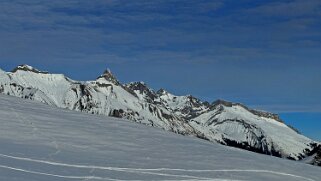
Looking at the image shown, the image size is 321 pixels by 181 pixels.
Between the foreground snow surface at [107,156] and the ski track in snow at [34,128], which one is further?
the ski track in snow at [34,128]

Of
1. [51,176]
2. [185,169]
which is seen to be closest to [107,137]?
[185,169]

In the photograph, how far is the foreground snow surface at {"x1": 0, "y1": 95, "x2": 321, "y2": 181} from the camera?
49.3 ft

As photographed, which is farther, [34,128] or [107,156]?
[34,128]

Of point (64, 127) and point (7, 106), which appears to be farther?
point (7, 106)

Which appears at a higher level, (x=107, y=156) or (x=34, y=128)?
(x=34, y=128)

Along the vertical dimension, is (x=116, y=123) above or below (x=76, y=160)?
above

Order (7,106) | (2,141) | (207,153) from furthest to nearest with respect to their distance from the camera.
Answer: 1. (7,106)
2. (207,153)
3. (2,141)

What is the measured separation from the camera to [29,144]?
58.2ft

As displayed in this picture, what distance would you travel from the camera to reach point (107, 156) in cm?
1747

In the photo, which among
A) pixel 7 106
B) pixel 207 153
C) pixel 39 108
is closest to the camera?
pixel 207 153

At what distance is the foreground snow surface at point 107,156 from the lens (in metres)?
15.0

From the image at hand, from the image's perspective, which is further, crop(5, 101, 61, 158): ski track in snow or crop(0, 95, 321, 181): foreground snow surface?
crop(5, 101, 61, 158): ski track in snow

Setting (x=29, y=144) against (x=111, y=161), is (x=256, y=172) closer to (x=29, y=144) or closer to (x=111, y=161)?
(x=111, y=161)

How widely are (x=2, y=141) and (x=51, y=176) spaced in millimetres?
4024
